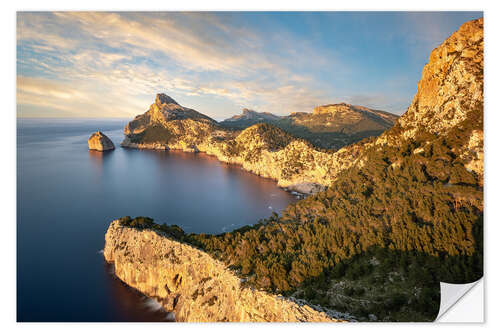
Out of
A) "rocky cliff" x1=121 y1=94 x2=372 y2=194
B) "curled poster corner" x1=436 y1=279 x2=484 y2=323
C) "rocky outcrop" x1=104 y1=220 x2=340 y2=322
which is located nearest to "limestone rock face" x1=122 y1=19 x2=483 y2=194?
"rocky cliff" x1=121 y1=94 x2=372 y2=194

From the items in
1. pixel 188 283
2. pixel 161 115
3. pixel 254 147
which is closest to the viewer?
pixel 188 283

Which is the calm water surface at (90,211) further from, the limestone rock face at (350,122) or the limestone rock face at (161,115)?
the limestone rock face at (161,115)

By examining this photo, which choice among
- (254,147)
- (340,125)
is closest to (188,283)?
(254,147)

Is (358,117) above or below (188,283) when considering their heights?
above

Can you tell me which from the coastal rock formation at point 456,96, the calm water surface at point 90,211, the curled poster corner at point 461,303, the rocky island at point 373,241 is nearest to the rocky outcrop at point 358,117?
the calm water surface at point 90,211

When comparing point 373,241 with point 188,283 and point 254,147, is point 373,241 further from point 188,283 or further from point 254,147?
point 254,147
